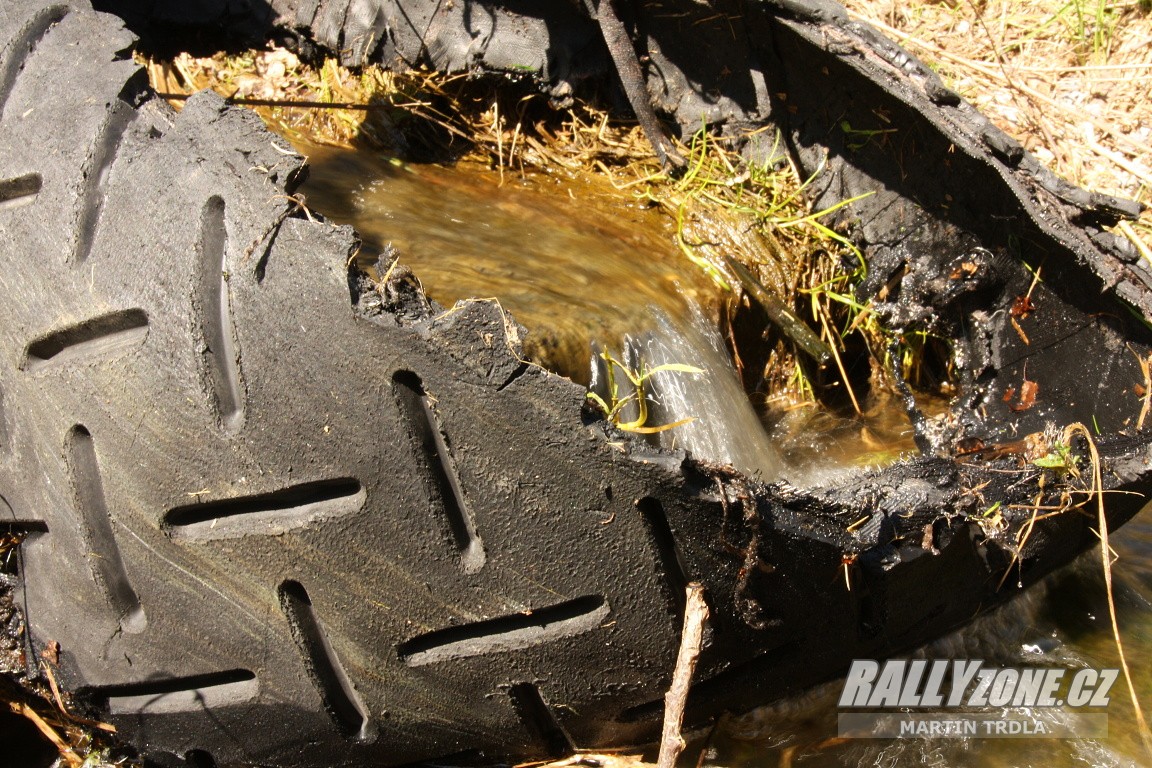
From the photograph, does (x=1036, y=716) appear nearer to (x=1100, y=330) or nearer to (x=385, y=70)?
(x=1100, y=330)

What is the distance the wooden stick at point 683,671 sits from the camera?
5.63ft

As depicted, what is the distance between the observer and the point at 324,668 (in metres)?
1.80

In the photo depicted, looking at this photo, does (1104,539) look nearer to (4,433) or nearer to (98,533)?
(98,533)

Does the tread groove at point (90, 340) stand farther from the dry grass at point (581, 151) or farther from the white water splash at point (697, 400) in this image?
the dry grass at point (581, 151)

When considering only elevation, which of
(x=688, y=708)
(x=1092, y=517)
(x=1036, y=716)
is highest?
(x=1092, y=517)

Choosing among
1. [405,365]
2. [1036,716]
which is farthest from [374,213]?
[1036,716]

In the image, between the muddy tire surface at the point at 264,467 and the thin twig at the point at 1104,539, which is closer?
the muddy tire surface at the point at 264,467

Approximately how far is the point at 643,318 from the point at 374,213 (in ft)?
2.98

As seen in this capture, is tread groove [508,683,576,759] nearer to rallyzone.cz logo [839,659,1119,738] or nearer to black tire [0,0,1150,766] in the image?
black tire [0,0,1150,766]

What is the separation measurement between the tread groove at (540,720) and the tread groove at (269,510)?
47 centimetres

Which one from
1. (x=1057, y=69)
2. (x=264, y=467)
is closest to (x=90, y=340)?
(x=264, y=467)

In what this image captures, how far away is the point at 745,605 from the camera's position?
1.83 meters

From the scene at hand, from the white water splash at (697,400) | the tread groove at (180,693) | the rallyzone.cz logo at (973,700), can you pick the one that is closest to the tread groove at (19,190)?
the tread groove at (180,693)

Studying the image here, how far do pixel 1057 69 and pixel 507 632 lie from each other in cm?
405
